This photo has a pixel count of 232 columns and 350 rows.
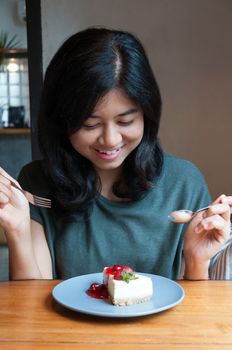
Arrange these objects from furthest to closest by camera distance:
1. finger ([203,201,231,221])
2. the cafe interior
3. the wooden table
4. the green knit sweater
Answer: the cafe interior → the green knit sweater → finger ([203,201,231,221]) → the wooden table

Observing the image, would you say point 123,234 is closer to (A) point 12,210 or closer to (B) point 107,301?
(A) point 12,210

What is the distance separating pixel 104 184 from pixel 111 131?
12.8 inches

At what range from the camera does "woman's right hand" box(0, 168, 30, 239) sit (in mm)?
1252

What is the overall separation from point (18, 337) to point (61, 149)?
2.28 feet

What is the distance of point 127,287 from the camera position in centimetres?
105

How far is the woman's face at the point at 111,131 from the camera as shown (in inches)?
50.1

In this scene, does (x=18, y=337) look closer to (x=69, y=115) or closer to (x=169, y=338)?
(x=169, y=338)

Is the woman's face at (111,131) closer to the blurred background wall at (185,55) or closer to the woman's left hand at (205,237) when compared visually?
the woman's left hand at (205,237)

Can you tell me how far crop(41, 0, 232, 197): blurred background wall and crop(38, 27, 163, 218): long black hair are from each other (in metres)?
2.26

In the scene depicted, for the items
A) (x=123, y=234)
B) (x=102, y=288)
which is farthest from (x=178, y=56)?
(x=102, y=288)

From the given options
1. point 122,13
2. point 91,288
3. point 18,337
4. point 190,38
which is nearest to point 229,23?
point 190,38

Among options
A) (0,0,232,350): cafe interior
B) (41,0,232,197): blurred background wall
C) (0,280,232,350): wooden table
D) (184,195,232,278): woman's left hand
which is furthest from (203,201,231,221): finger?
(41,0,232,197): blurred background wall

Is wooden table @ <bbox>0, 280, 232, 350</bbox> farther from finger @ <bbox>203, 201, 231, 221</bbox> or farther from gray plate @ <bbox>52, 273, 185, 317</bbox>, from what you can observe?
finger @ <bbox>203, 201, 231, 221</bbox>

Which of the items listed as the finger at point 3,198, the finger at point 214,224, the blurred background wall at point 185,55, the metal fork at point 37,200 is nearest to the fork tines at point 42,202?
the metal fork at point 37,200
